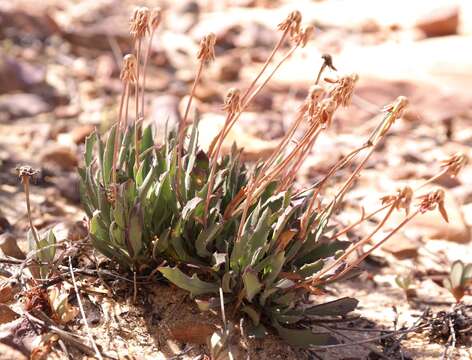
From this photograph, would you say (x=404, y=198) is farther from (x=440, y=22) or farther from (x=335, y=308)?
(x=440, y=22)

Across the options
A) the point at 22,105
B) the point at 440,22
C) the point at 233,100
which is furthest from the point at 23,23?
the point at 233,100

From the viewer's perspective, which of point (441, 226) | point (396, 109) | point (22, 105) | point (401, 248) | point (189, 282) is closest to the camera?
point (396, 109)

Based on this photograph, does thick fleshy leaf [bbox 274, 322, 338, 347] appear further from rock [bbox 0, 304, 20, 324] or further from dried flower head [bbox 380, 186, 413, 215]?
rock [bbox 0, 304, 20, 324]

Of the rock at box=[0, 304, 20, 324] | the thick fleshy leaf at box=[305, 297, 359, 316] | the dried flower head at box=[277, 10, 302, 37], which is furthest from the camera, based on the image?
the thick fleshy leaf at box=[305, 297, 359, 316]

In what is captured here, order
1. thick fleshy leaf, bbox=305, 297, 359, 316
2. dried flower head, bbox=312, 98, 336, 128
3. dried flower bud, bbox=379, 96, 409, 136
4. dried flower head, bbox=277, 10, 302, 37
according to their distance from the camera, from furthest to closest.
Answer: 1. thick fleshy leaf, bbox=305, 297, 359, 316
2. dried flower head, bbox=277, 10, 302, 37
3. dried flower bud, bbox=379, 96, 409, 136
4. dried flower head, bbox=312, 98, 336, 128

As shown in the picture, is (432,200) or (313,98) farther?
(432,200)

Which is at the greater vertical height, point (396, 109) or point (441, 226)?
point (396, 109)

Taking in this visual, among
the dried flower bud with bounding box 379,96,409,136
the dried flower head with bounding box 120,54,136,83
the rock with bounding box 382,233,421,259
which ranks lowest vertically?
the rock with bounding box 382,233,421,259

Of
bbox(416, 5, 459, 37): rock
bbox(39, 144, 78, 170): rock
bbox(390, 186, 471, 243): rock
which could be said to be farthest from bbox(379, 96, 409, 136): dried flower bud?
bbox(416, 5, 459, 37): rock
